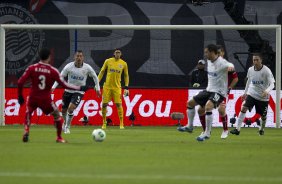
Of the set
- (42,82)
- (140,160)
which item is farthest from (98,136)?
(140,160)

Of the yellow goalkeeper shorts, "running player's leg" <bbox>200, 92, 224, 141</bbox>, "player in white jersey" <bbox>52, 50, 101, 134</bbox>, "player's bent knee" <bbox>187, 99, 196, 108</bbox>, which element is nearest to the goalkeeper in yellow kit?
A: the yellow goalkeeper shorts

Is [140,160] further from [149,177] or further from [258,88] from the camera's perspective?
[258,88]

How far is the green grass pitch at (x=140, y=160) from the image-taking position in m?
11.1

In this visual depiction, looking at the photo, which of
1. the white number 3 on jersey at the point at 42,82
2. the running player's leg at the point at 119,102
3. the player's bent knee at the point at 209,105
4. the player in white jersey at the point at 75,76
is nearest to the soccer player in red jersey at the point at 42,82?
the white number 3 on jersey at the point at 42,82

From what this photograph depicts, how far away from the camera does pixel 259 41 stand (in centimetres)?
3312

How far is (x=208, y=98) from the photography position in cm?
1927

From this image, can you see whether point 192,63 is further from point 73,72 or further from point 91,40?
point 73,72

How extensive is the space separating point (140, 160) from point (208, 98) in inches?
230

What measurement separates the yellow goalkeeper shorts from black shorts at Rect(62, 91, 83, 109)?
3.16 meters

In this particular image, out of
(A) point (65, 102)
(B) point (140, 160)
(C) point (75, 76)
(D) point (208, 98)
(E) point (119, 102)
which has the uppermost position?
(C) point (75, 76)

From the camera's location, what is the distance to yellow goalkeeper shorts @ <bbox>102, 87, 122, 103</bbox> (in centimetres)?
2606

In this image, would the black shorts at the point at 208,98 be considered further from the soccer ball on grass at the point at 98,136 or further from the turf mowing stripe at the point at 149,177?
the turf mowing stripe at the point at 149,177

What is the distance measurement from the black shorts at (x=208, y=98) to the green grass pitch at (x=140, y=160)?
891 mm

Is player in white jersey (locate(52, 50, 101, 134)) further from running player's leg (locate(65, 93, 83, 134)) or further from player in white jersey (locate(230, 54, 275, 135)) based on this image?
player in white jersey (locate(230, 54, 275, 135))
